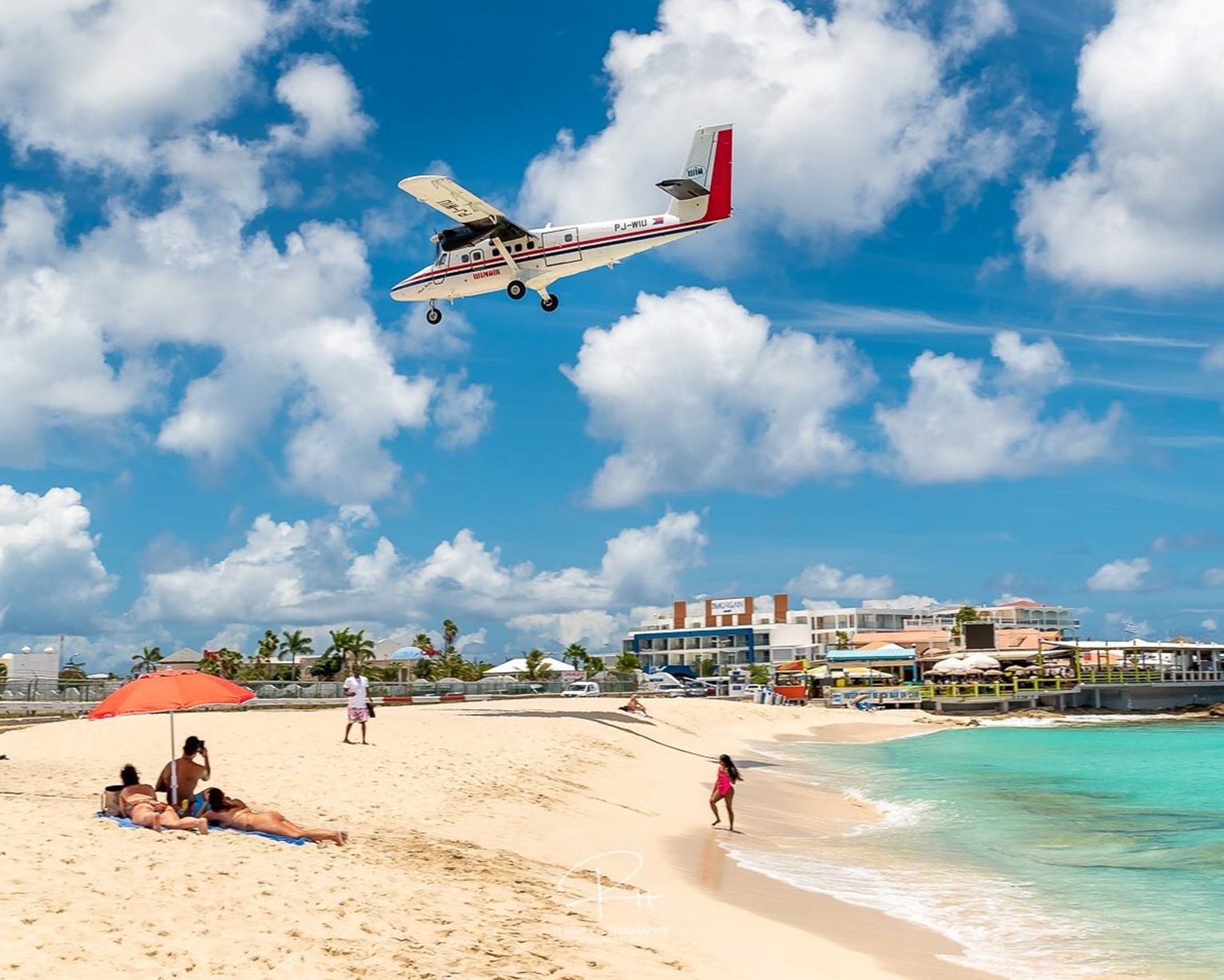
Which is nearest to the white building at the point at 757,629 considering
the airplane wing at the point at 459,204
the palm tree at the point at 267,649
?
the palm tree at the point at 267,649

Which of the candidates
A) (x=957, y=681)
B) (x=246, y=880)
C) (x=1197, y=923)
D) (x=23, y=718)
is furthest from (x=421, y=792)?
(x=957, y=681)

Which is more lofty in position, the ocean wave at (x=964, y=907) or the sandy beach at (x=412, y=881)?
the sandy beach at (x=412, y=881)

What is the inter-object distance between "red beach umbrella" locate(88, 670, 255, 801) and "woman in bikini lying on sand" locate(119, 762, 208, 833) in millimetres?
396

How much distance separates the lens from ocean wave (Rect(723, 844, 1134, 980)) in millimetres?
12031

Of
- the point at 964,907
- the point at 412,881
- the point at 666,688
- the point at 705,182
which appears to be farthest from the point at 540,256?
the point at 666,688

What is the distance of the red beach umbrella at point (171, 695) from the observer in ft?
40.9

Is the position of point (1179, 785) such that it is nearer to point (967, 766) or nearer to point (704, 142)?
point (967, 766)

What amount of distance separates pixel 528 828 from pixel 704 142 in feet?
75.9

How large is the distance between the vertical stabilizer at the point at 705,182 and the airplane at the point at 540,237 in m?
0.02

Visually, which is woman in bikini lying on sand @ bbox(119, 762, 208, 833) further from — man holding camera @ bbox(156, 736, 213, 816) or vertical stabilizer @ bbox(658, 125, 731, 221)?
vertical stabilizer @ bbox(658, 125, 731, 221)

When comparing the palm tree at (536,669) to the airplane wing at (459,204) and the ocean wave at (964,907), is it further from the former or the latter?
the ocean wave at (964,907)

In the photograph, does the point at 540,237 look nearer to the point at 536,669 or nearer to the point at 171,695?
the point at 171,695

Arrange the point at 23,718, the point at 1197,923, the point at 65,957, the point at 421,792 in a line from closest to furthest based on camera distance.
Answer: the point at 65,957 → the point at 1197,923 → the point at 421,792 → the point at 23,718

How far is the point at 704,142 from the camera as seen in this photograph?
32.8 metres
